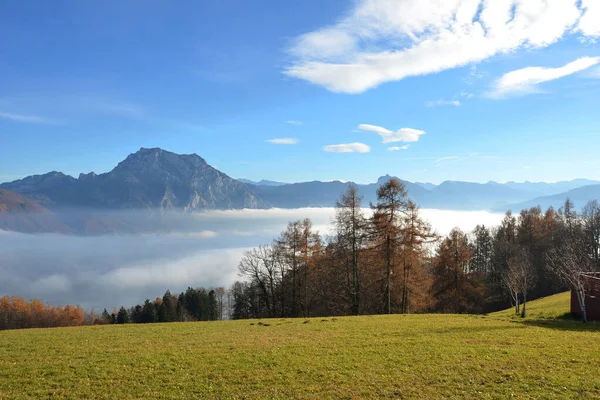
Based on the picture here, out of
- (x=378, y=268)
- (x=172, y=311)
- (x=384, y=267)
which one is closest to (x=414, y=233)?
(x=384, y=267)

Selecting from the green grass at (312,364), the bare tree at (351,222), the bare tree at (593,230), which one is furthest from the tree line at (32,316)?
the bare tree at (593,230)

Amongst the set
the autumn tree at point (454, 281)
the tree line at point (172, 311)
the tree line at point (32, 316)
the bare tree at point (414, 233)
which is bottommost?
the tree line at point (32, 316)

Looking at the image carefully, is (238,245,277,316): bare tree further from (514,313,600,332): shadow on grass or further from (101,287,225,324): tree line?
(101,287,225,324): tree line

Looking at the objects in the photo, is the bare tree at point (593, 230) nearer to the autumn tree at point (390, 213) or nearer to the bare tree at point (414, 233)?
the bare tree at point (414, 233)

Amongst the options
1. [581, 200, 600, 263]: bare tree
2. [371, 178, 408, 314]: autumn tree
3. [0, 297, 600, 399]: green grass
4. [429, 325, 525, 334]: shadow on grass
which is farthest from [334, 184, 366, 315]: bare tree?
[581, 200, 600, 263]: bare tree

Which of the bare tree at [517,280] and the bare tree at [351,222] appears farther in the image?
the bare tree at [351,222]

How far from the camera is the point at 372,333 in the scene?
2262cm

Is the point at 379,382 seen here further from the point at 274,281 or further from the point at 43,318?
the point at 43,318

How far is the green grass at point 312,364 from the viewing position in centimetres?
1273

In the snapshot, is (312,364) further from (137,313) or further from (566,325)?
(137,313)

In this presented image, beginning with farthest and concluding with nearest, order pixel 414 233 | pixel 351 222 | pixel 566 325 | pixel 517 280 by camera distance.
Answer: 1. pixel 517 280
2. pixel 351 222
3. pixel 414 233
4. pixel 566 325

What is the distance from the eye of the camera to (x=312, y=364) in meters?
15.8

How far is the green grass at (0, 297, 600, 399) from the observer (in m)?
12.7

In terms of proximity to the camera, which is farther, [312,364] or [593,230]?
[593,230]
